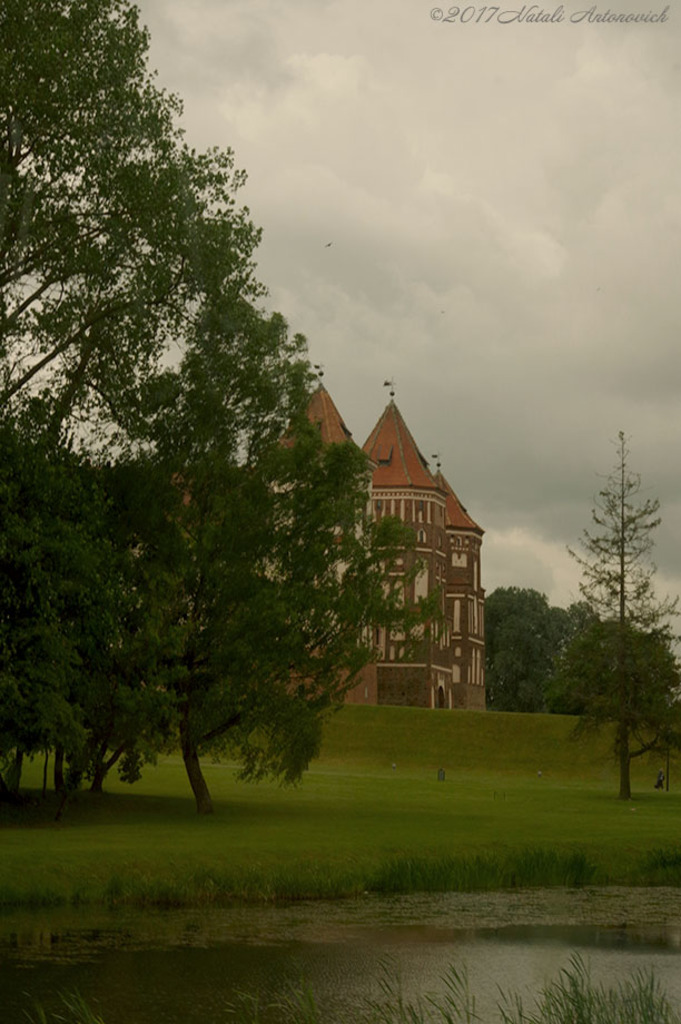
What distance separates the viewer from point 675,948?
2022 centimetres

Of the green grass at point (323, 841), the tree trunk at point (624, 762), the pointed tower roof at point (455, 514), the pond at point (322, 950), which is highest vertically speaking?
the pointed tower roof at point (455, 514)

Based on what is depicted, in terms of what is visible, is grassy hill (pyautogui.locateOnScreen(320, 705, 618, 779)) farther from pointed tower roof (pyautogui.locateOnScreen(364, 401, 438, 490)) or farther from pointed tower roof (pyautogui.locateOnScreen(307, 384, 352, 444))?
pointed tower roof (pyautogui.locateOnScreen(364, 401, 438, 490))

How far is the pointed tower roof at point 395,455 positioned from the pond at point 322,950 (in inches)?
3916

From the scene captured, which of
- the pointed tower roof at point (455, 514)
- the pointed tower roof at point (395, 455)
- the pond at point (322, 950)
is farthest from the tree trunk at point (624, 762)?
the pointed tower roof at point (455, 514)

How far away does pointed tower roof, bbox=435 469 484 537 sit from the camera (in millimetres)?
143000

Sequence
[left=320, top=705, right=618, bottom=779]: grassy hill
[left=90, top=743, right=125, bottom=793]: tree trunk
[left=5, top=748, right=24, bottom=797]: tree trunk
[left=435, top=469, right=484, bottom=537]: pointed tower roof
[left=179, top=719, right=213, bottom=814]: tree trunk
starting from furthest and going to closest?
1. [left=435, top=469, right=484, bottom=537]: pointed tower roof
2. [left=320, top=705, right=618, bottom=779]: grassy hill
3. [left=179, top=719, right=213, bottom=814]: tree trunk
4. [left=90, top=743, right=125, bottom=793]: tree trunk
5. [left=5, top=748, right=24, bottom=797]: tree trunk

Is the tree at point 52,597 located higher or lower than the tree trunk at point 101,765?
higher

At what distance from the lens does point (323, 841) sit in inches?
1223

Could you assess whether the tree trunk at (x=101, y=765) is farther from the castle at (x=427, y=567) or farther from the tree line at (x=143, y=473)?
the castle at (x=427, y=567)

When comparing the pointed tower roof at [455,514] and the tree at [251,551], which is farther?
the pointed tower roof at [455,514]

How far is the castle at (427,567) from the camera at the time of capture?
11644 cm

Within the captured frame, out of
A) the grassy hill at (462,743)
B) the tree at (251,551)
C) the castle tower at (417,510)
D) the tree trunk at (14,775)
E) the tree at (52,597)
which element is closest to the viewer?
the tree at (52,597)

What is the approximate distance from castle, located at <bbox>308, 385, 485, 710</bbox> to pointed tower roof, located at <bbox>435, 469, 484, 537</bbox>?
1 centimetres

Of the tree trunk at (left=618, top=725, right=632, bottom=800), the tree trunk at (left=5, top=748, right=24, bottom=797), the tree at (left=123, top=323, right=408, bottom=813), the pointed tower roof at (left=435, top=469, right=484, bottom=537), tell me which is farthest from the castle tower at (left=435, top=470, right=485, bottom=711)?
the tree trunk at (left=5, top=748, right=24, bottom=797)
